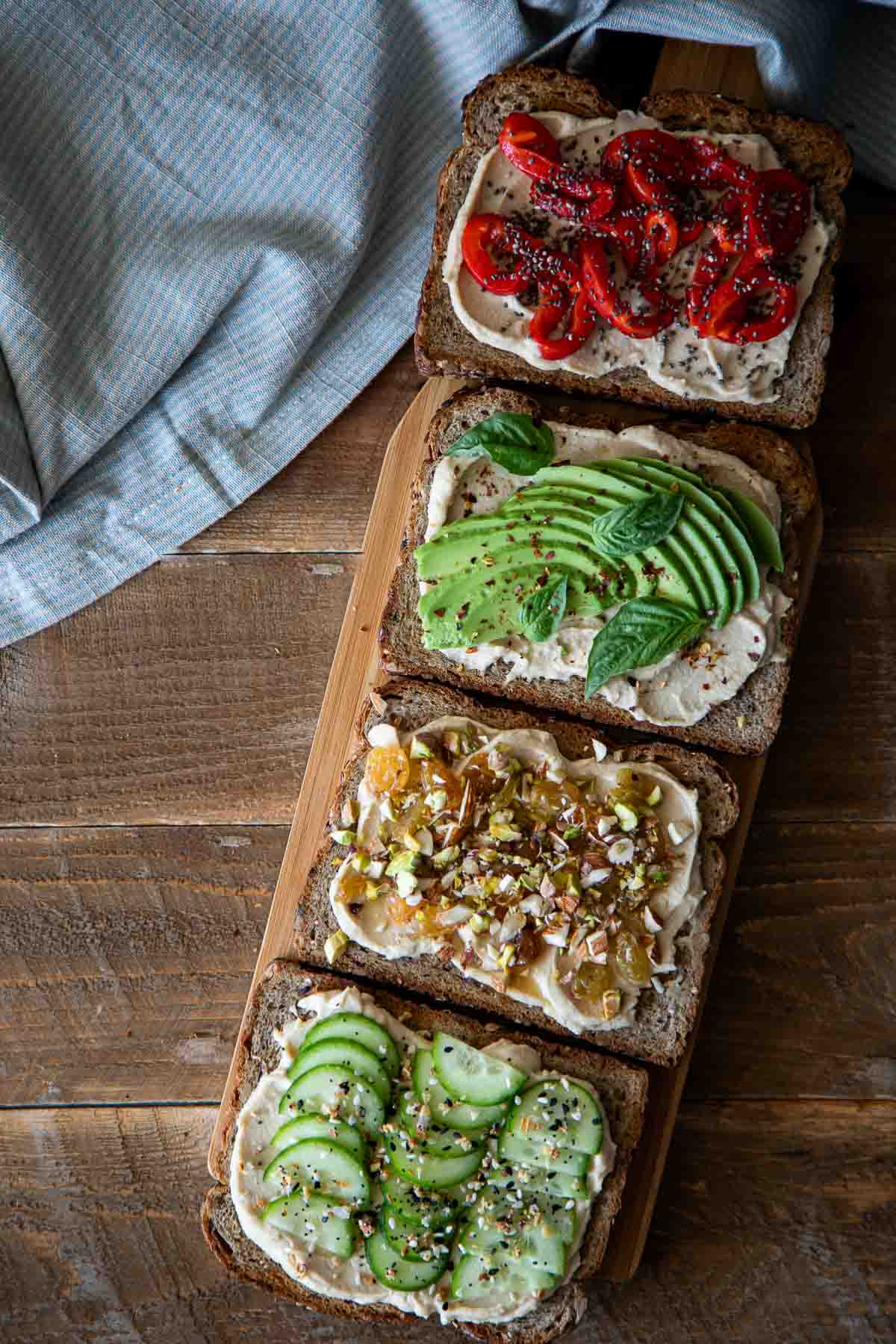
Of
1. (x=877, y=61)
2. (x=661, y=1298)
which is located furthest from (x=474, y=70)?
(x=661, y=1298)

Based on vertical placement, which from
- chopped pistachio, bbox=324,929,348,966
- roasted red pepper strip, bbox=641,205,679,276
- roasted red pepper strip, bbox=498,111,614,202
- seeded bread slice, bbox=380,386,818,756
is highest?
roasted red pepper strip, bbox=498,111,614,202

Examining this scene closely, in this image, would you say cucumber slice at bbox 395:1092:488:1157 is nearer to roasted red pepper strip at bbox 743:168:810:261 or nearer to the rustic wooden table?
the rustic wooden table

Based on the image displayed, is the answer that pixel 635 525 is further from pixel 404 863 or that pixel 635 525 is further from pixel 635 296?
pixel 404 863

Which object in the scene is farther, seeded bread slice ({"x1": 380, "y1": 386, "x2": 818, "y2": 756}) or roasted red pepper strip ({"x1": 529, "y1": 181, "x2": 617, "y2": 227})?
seeded bread slice ({"x1": 380, "y1": 386, "x2": 818, "y2": 756})

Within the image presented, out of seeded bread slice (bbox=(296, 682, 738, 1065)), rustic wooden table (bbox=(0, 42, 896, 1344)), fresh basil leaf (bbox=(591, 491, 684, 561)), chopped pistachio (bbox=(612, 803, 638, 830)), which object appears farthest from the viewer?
rustic wooden table (bbox=(0, 42, 896, 1344))

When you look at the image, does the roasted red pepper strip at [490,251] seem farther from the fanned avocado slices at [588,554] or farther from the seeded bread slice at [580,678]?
the fanned avocado slices at [588,554]

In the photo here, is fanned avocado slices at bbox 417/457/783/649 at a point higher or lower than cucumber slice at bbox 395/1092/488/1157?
higher

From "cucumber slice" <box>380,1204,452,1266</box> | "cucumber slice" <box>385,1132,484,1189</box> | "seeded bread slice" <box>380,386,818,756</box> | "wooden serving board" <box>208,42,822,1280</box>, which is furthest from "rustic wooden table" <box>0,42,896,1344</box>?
"cucumber slice" <box>385,1132,484,1189</box>
